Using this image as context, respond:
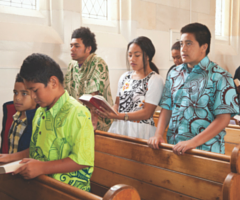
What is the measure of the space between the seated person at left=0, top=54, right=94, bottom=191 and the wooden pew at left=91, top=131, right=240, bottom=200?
74 centimetres

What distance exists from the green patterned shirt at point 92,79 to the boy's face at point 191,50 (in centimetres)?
128

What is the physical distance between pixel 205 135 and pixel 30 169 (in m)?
1.28

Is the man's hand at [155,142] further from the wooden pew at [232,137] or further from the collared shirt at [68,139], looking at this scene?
the wooden pew at [232,137]

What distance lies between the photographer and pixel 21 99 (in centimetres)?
213

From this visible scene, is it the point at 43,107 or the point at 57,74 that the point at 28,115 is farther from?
the point at 57,74

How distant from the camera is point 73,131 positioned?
1668 millimetres

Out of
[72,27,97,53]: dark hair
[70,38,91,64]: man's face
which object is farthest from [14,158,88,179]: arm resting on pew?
[72,27,97,53]: dark hair

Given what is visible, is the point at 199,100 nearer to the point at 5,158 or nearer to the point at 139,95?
the point at 139,95

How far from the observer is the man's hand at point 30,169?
5.15ft

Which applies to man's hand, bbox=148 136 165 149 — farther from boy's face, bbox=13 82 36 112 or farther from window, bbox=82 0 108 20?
window, bbox=82 0 108 20

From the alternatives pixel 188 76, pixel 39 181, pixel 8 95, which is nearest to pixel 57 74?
pixel 39 181

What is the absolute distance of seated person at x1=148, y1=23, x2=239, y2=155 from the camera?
2.17 meters

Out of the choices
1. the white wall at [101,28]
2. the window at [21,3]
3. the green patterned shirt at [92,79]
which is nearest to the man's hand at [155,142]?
the green patterned shirt at [92,79]

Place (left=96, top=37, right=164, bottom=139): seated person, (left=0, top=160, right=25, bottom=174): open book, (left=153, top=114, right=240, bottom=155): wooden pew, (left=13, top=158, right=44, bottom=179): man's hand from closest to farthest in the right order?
1. (left=0, top=160, right=25, bottom=174): open book
2. (left=13, top=158, right=44, bottom=179): man's hand
3. (left=96, top=37, right=164, bottom=139): seated person
4. (left=153, top=114, right=240, bottom=155): wooden pew
